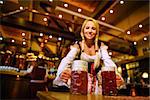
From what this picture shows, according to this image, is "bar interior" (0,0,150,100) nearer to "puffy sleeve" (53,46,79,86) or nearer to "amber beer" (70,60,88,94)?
"puffy sleeve" (53,46,79,86)

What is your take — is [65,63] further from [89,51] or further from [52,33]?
[52,33]

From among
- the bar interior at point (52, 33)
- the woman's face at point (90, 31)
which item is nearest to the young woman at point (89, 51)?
the woman's face at point (90, 31)

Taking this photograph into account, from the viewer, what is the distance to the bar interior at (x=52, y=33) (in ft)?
12.6

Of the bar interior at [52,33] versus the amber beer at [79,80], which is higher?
the bar interior at [52,33]

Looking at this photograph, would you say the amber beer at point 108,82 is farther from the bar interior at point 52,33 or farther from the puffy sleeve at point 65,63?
the bar interior at point 52,33

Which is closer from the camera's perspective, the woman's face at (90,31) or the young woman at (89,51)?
the young woman at (89,51)

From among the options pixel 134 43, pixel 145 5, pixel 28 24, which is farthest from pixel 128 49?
pixel 28 24

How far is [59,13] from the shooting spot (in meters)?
5.37

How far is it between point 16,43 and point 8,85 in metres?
3.60

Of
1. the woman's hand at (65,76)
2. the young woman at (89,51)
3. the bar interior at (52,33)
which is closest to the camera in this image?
the woman's hand at (65,76)

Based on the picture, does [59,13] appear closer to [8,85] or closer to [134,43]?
[8,85]

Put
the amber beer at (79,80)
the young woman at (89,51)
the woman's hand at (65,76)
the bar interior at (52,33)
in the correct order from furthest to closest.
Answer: the bar interior at (52,33) → the young woman at (89,51) → the woman's hand at (65,76) → the amber beer at (79,80)

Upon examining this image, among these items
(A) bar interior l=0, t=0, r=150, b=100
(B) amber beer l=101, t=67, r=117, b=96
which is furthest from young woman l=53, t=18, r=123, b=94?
(A) bar interior l=0, t=0, r=150, b=100

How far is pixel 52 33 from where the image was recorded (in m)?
5.46
